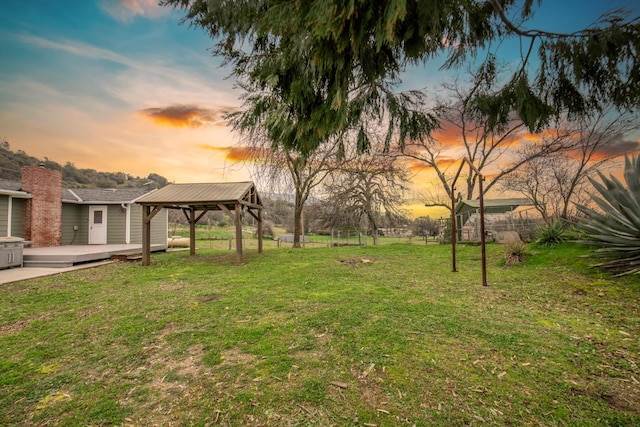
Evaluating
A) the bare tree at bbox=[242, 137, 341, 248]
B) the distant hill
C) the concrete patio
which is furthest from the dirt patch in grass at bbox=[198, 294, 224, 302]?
the distant hill

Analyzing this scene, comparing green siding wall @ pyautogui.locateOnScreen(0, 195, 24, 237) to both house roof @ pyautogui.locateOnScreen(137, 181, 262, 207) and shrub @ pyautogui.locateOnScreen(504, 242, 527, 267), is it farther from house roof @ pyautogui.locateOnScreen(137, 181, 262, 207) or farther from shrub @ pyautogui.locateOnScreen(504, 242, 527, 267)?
shrub @ pyautogui.locateOnScreen(504, 242, 527, 267)

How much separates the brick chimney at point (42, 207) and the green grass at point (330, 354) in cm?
759

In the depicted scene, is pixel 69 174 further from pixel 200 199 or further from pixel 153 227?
pixel 200 199

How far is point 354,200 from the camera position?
19.3 meters

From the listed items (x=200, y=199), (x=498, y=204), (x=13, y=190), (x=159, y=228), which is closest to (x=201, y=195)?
(x=200, y=199)

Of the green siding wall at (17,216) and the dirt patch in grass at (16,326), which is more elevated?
the green siding wall at (17,216)

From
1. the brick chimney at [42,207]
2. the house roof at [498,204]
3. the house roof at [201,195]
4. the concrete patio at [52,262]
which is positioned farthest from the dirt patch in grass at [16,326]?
the house roof at [498,204]

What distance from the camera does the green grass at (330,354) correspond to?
2.05 meters

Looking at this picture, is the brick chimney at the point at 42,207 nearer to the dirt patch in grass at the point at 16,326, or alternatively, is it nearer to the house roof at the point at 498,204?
the dirt patch in grass at the point at 16,326

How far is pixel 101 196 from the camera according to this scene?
14102 mm

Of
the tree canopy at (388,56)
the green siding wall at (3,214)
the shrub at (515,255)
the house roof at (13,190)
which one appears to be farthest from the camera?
the green siding wall at (3,214)

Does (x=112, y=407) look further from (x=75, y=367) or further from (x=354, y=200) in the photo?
(x=354, y=200)

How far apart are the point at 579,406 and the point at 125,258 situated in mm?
12563

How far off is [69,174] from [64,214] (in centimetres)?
2098
